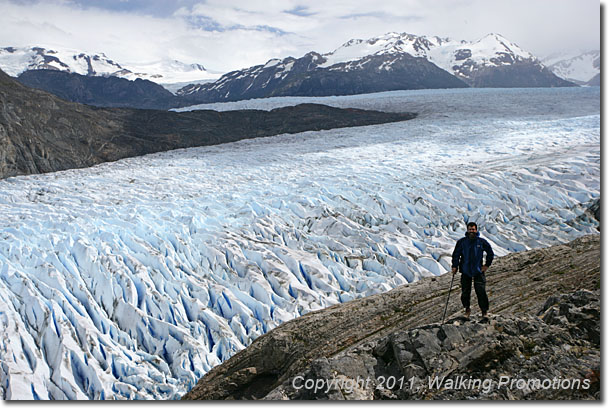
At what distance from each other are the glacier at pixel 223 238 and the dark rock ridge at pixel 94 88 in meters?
40.2

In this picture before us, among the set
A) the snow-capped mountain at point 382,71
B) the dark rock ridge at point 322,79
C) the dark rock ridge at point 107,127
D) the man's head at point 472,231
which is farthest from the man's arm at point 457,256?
the dark rock ridge at point 322,79

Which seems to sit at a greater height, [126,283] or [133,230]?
[133,230]

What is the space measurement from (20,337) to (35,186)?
22.0 ft

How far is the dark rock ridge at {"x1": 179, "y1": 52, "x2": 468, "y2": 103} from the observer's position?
47.9 m

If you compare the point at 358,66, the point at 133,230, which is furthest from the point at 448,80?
the point at 133,230

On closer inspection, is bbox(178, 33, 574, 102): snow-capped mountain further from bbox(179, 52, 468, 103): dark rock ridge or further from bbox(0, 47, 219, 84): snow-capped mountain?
bbox(0, 47, 219, 84): snow-capped mountain

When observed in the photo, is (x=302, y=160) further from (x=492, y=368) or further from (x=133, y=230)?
(x=492, y=368)

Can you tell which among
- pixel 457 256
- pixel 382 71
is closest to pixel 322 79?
pixel 382 71

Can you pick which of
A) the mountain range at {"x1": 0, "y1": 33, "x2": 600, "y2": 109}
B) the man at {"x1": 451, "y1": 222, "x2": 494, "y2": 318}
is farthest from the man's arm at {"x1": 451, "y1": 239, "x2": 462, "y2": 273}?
the mountain range at {"x1": 0, "y1": 33, "x2": 600, "y2": 109}

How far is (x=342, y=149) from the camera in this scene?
615 inches

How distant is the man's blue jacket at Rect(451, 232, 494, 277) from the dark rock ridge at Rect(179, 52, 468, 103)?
43342 mm

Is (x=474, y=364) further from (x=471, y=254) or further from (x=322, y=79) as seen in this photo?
(x=322, y=79)

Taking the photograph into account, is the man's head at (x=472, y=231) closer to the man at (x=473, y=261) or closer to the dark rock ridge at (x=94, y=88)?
the man at (x=473, y=261)

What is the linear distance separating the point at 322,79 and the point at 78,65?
4757 centimetres
